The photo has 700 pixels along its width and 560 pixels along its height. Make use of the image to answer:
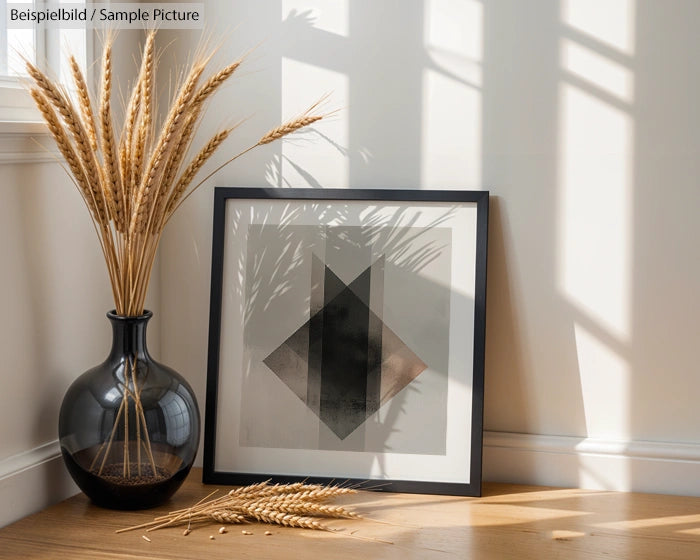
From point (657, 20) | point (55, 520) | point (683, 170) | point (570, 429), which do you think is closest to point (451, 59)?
point (657, 20)

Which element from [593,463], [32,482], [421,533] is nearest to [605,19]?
[593,463]

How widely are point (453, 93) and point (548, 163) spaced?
25 centimetres

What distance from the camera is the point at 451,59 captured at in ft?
5.73

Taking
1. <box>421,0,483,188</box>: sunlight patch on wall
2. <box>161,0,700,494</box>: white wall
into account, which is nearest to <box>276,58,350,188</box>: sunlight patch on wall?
<box>161,0,700,494</box>: white wall

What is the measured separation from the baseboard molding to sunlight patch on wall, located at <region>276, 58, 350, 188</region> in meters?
0.67

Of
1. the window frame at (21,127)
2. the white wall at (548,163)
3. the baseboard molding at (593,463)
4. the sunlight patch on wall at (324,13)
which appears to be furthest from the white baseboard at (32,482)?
the sunlight patch on wall at (324,13)

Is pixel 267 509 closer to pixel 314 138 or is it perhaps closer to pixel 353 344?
pixel 353 344

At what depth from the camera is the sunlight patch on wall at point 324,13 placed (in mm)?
1778

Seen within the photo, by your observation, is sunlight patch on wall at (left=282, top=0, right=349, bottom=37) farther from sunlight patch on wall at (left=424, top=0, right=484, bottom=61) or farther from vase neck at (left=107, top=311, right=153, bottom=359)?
vase neck at (left=107, top=311, right=153, bottom=359)

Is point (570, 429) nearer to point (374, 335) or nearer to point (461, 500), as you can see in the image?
point (461, 500)

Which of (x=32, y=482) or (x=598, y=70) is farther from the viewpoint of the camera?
(x=598, y=70)

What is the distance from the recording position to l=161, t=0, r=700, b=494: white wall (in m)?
1.68

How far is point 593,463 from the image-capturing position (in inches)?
69.0

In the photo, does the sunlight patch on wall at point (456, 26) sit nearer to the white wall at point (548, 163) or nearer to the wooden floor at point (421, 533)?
the white wall at point (548, 163)
